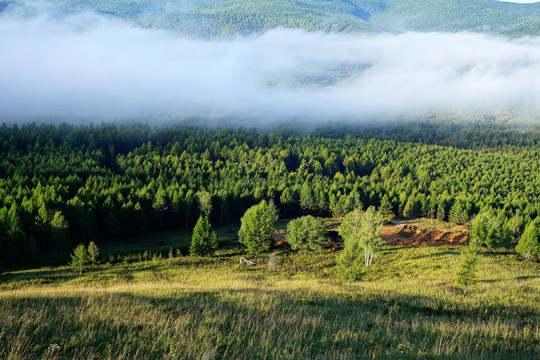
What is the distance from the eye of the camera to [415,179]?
146375 mm

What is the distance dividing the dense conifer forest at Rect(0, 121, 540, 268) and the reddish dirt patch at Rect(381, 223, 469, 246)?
26.5 feet

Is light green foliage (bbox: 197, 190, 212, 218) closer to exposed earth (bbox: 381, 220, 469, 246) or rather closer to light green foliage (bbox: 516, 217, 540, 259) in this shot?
exposed earth (bbox: 381, 220, 469, 246)

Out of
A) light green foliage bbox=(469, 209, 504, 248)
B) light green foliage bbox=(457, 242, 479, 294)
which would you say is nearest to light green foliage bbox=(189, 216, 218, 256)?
light green foliage bbox=(457, 242, 479, 294)

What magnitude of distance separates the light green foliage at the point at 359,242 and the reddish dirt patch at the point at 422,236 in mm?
16012

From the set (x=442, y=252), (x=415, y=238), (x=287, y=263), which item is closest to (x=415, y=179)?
(x=415, y=238)

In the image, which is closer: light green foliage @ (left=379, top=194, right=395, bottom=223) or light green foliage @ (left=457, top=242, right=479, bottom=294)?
light green foliage @ (left=457, top=242, right=479, bottom=294)

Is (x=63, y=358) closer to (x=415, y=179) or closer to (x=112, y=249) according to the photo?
(x=112, y=249)

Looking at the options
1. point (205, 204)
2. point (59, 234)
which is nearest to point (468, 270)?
point (59, 234)

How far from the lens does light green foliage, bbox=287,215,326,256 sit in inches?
2351

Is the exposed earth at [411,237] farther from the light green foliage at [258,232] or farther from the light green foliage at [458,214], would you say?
the light green foliage at [458,214]

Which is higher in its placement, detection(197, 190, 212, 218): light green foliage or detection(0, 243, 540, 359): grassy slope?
detection(0, 243, 540, 359): grassy slope

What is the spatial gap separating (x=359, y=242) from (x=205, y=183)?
71069mm

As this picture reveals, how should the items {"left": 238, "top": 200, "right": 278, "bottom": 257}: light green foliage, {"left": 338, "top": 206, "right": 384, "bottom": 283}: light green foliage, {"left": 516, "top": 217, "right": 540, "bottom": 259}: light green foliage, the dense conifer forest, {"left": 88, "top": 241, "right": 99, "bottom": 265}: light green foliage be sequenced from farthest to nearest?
the dense conifer forest → {"left": 238, "top": 200, "right": 278, "bottom": 257}: light green foliage → {"left": 516, "top": 217, "right": 540, "bottom": 259}: light green foliage → {"left": 88, "top": 241, "right": 99, "bottom": 265}: light green foliage → {"left": 338, "top": 206, "right": 384, "bottom": 283}: light green foliage

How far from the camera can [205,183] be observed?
107 meters
